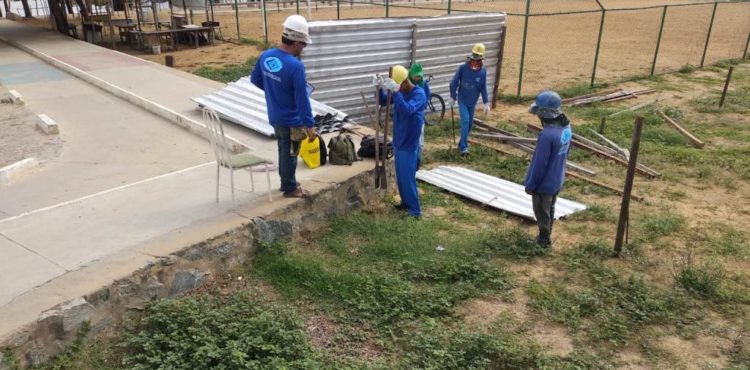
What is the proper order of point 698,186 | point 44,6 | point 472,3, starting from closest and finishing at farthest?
point 698,186
point 44,6
point 472,3

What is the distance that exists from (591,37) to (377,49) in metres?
16.6

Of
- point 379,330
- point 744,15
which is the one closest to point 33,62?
point 379,330

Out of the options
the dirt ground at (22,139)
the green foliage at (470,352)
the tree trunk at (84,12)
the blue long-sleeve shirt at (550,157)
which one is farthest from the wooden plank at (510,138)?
the tree trunk at (84,12)

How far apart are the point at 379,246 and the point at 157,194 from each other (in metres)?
2.36

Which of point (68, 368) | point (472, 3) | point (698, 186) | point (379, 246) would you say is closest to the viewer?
point (68, 368)

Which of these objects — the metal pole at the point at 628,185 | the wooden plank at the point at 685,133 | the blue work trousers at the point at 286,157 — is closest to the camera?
the metal pole at the point at 628,185

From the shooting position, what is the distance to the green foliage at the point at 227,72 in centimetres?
1385

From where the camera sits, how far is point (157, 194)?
566cm

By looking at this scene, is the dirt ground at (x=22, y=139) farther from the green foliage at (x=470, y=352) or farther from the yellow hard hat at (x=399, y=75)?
the green foliage at (x=470, y=352)

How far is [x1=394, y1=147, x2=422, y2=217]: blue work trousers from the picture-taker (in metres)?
6.11

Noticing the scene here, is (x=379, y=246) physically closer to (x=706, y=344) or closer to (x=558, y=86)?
(x=706, y=344)

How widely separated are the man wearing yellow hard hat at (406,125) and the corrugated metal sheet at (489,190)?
3.81 ft

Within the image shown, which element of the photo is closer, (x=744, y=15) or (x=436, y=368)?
(x=436, y=368)

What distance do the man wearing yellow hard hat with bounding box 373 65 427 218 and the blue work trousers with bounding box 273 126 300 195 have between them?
127cm
